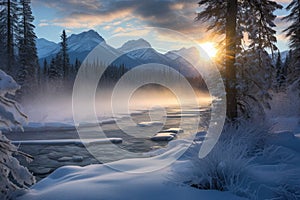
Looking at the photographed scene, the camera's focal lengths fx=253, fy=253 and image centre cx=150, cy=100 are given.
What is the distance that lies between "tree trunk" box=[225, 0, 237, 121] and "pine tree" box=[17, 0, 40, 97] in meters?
23.7

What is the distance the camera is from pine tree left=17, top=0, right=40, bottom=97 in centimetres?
2727

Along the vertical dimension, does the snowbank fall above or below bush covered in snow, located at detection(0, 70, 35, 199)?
below

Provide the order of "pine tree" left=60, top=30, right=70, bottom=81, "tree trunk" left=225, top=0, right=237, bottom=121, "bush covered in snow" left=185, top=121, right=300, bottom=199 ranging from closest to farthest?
"bush covered in snow" left=185, top=121, right=300, bottom=199
"tree trunk" left=225, top=0, right=237, bottom=121
"pine tree" left=60, top=30, right=70, bottom=81

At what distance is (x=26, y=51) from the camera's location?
2791 cm

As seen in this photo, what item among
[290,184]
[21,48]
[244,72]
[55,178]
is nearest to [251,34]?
[244,72]

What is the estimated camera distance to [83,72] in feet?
237

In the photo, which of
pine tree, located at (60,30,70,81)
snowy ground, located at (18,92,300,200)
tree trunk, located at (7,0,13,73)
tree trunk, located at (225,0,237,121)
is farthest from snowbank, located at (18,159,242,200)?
pine tree, located at (60,30,70,81)

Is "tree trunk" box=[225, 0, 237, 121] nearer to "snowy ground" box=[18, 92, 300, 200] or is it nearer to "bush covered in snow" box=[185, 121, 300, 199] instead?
"snowy ground" box=[18, 92, 300, 200]

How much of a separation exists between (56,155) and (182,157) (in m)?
6.82

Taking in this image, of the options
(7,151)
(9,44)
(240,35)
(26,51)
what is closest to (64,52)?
(26,51)

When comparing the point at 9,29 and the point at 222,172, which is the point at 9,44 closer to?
the point at 9,29

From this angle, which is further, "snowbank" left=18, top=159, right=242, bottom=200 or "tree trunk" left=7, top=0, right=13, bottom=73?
"tree trunk" left=7, top=0, right=13, bottom=73

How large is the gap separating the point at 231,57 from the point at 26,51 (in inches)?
996

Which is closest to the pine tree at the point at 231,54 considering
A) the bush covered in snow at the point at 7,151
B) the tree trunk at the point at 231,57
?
the tree trunk at the point at 231,57
